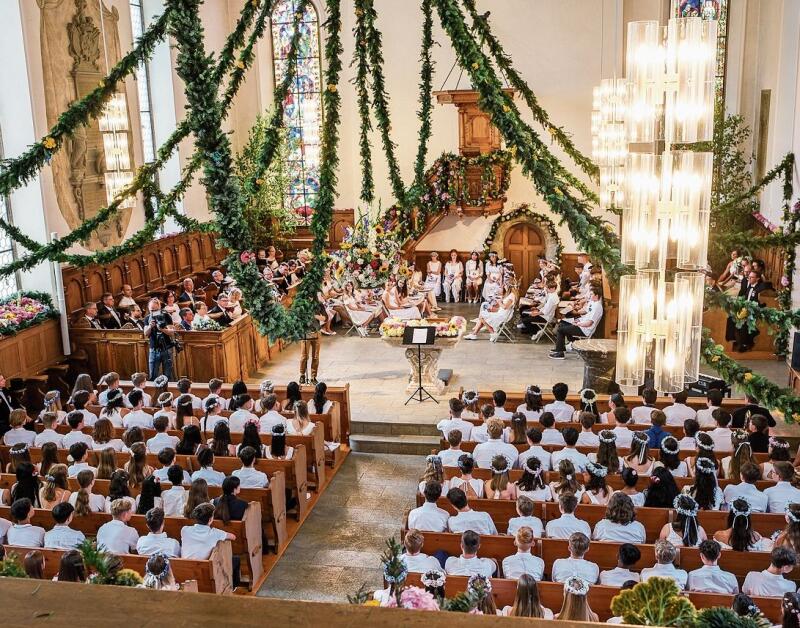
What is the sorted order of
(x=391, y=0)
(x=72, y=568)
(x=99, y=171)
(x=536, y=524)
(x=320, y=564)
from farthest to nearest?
(x=391, y=0) < (x=99, y=171) < (x=320, y=564) < (x=536, y=524) < (x=72, y=568)

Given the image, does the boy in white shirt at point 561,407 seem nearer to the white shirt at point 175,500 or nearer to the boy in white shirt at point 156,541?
the white shirt at point 175,500

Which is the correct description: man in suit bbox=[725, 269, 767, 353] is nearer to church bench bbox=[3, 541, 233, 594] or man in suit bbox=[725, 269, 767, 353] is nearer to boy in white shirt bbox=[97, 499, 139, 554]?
church bench bbox=[3, 541, 233, 594]

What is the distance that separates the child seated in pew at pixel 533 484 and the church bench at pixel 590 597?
6.41 ft

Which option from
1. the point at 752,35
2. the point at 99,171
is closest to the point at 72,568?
the point at 99,171

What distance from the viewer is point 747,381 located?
276 inches

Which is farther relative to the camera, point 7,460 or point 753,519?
point 7,460

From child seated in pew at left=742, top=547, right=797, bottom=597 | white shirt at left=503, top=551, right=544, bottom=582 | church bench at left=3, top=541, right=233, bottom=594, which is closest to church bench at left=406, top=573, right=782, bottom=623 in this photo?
child seated in pew at left=742, top=547, right=797, bottom=597

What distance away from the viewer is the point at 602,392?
45.5 feet

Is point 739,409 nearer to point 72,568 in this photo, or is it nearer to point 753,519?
point 753,519

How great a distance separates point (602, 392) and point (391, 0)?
1317cm

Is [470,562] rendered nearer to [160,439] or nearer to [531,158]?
[531,158]

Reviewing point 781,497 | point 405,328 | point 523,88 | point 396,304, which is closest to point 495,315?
point 396,304

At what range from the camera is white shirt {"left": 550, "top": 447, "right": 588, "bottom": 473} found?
9.32m

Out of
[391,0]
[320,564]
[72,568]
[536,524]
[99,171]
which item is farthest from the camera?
[391,0]
